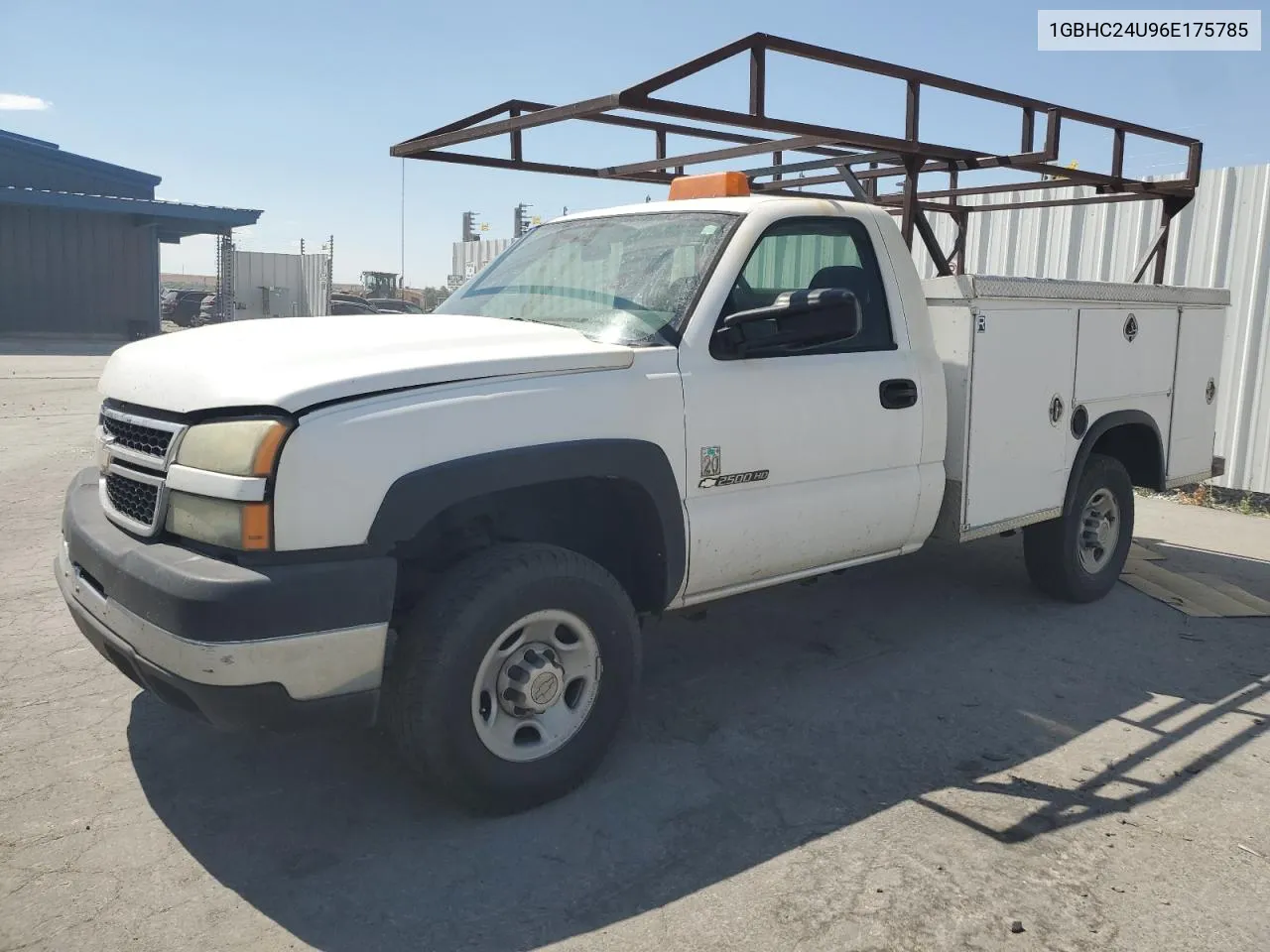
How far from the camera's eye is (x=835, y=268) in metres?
4.49

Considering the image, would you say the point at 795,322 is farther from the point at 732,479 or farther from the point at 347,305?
the point at 347,305

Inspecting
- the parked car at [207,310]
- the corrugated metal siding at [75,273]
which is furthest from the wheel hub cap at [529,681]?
the parked car at [207,310]

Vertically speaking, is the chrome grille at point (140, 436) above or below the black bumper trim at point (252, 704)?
above

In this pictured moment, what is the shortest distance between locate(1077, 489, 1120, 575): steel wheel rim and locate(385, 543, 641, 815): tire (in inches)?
132

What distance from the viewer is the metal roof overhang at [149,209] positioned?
27594 mm

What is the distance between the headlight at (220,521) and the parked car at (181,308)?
38798 mm

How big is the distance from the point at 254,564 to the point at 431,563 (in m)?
0.70

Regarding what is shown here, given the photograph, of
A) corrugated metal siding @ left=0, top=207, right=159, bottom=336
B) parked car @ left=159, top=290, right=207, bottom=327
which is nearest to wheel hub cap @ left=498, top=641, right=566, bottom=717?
corrugated metal siding @ left=0, top=207, right=159, bottom=336

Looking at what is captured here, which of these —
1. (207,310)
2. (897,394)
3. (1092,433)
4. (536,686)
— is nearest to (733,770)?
(536,686)

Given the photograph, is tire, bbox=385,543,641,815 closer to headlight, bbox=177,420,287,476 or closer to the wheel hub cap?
the wheel hub cap

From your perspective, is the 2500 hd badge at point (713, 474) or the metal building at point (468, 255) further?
the metal building at point (468, 255)

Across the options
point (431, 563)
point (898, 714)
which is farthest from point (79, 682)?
point (898, 714)

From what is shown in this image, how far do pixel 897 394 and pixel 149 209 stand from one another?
2931cm

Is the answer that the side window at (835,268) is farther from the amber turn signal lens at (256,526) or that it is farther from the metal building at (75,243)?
the metal building at (75,243)
